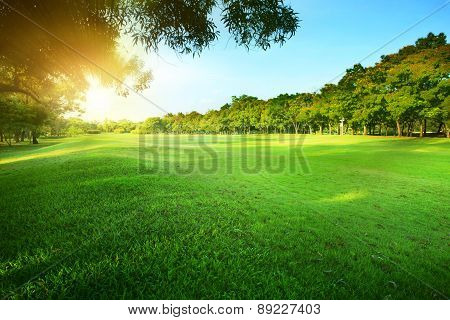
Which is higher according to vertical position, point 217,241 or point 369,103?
point 369,103

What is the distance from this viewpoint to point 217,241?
4.86m

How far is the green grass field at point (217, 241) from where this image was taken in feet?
11.5

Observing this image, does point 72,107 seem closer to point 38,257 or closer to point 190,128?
point 38,257

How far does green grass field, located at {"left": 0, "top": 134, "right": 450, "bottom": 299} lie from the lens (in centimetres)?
350

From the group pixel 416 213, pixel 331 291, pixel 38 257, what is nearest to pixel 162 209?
pixel 38 257

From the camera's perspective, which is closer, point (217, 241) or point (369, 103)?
point (217, 241)

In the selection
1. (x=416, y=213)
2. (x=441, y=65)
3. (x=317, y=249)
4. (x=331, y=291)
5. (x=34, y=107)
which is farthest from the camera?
(x=441, y=65)

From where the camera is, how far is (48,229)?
5.19 m

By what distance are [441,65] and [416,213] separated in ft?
137

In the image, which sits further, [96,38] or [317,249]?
[96,38]

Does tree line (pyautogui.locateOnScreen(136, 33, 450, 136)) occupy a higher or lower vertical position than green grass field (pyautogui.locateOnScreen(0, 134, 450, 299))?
higher
